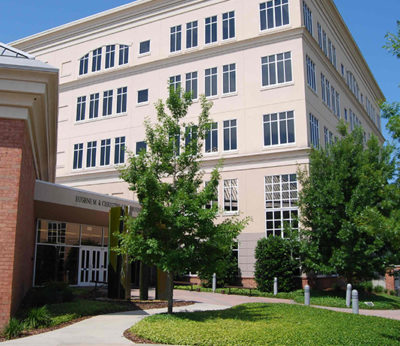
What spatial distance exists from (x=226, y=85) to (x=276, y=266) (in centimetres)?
1327

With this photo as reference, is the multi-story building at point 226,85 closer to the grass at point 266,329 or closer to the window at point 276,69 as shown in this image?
the window at point 276,69

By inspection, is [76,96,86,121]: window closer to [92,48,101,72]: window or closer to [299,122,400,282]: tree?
[92,48,101,72]: window

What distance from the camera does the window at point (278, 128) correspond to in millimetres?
28594

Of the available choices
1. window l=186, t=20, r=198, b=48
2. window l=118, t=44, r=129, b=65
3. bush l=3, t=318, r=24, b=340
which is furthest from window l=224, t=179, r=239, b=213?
bush l=3, t=318, r=24, b=340

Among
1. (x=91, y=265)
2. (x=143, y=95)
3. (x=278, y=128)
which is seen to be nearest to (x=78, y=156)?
(x=143, y=95)

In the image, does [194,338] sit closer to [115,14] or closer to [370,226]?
[370,226]

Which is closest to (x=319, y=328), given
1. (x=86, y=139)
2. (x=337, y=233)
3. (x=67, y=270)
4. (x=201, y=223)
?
(x=201, y=223)

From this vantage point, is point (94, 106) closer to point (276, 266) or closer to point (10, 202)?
point (276, 266)

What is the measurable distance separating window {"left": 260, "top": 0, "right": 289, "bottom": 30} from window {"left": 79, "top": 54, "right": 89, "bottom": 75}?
16.1 meters

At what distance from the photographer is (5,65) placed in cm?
1110

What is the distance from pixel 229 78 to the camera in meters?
31.5

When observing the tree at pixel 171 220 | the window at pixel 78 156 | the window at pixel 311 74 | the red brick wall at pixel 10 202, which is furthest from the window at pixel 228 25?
the red brick wall at pixel 10 202

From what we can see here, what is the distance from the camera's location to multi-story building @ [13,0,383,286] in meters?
28.6

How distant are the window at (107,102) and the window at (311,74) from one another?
16010 mm
